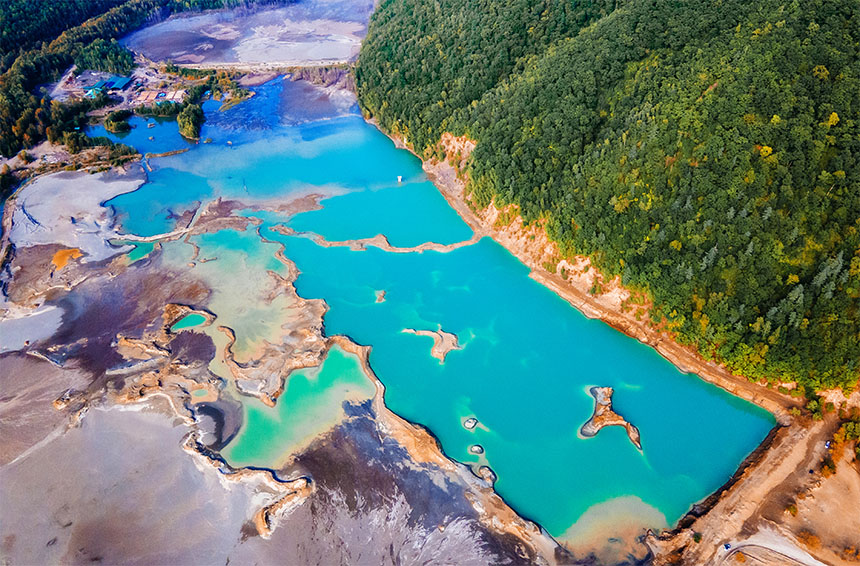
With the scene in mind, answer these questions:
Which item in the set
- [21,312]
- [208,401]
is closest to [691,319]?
[208,401]

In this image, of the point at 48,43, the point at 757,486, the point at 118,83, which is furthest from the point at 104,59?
the point at 757,486

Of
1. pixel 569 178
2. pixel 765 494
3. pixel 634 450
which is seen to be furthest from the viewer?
pixel 569 178

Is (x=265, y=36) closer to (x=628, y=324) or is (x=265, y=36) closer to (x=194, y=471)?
(x=628, y=324)

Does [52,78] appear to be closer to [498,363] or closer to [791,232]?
[498,363]

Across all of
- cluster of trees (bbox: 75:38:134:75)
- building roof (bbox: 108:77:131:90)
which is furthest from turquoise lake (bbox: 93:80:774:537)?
cluster of trees (bbox: 75:38:134:75)

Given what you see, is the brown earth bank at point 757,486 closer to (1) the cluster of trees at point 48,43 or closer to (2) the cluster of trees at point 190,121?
(2) the cluster of trees at point 190,121

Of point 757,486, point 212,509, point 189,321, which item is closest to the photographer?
point 757,486
